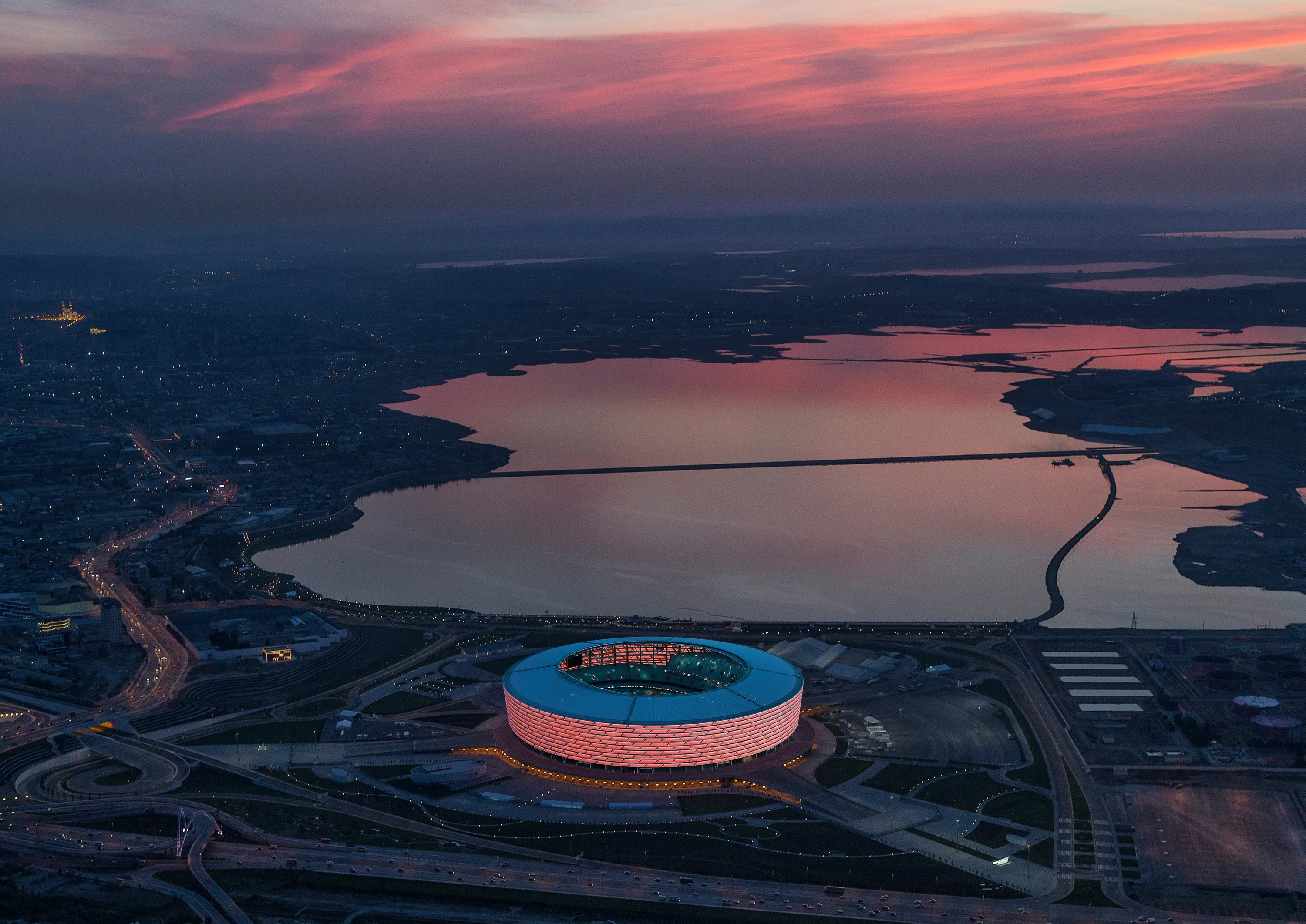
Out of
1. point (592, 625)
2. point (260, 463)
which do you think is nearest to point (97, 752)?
point (592, 625)

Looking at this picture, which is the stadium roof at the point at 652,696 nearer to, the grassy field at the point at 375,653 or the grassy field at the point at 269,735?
the grassy field at the point at 269,735

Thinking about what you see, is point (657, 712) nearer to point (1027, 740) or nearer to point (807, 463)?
point (1027, 740)

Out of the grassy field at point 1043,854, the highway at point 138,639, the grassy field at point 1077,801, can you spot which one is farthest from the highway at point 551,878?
the highway at point 138,639

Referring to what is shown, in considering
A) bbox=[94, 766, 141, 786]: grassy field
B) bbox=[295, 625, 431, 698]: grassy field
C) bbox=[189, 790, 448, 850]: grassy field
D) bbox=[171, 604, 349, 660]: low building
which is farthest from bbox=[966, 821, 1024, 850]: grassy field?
bbox=[171, 604, 349, 660]: low building

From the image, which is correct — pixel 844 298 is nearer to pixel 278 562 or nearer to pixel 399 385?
pixel 399 385

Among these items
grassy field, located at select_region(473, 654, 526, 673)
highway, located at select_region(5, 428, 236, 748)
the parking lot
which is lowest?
the parking lot

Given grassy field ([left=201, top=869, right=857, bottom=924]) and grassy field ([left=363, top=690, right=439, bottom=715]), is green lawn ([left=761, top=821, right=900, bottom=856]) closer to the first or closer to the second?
grassy field ([left=201, top=869, right=857, bottom=924])

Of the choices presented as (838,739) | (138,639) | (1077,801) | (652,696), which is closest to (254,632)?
(138,639)
